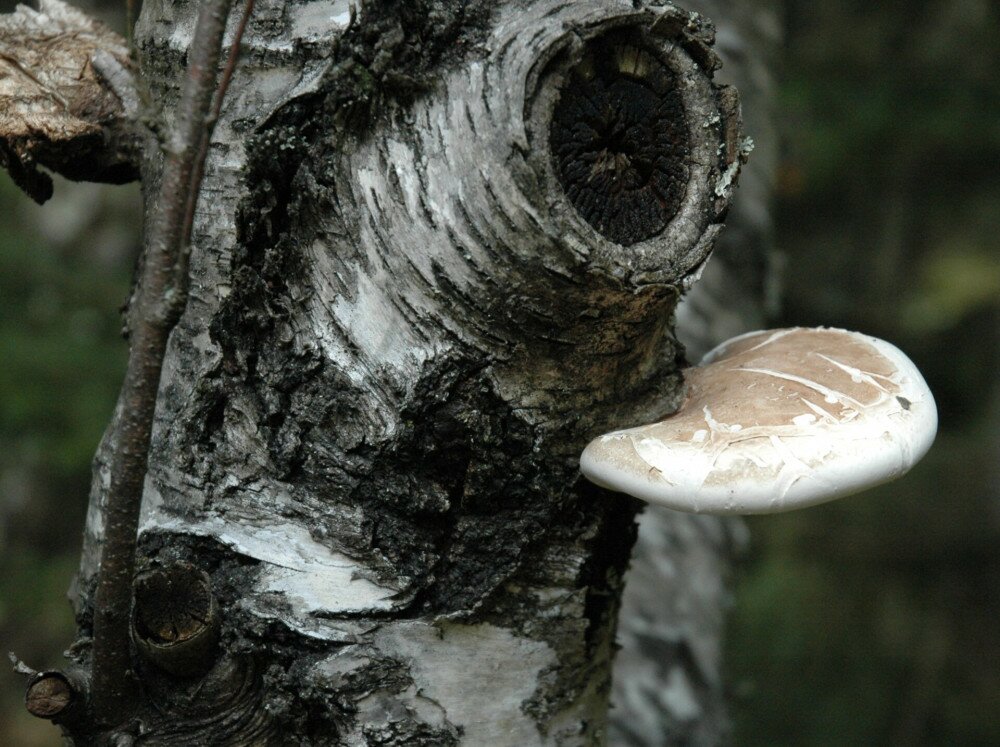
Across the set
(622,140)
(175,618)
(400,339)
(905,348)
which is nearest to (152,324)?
(400,339)

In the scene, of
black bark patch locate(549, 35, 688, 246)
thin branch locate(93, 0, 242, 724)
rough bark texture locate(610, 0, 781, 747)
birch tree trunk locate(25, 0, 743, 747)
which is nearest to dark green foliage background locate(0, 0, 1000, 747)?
rough bark texture locate(610, 0, 781, 747)

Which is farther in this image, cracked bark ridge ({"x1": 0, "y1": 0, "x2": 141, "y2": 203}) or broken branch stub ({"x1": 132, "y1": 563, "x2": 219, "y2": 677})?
cracked bark ridge ({"x1": 0, "y1": 0, "x2": 141, "y2": 203})

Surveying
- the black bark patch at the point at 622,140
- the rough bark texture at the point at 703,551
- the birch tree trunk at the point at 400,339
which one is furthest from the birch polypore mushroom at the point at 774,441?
the rough bark texture at the point at 703,551

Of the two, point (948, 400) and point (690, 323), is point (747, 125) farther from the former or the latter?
point (948, 400)

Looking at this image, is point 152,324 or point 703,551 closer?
point 152,324

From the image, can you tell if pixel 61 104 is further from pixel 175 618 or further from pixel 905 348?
pixel 905 348

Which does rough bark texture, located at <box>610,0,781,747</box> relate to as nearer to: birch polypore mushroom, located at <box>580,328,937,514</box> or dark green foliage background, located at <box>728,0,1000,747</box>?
birch polypore mushroom, located at <box>580,328,937,514</box>

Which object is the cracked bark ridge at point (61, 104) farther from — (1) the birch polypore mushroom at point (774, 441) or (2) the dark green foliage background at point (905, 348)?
(2) the dark green foliage background at point (905, 348)
